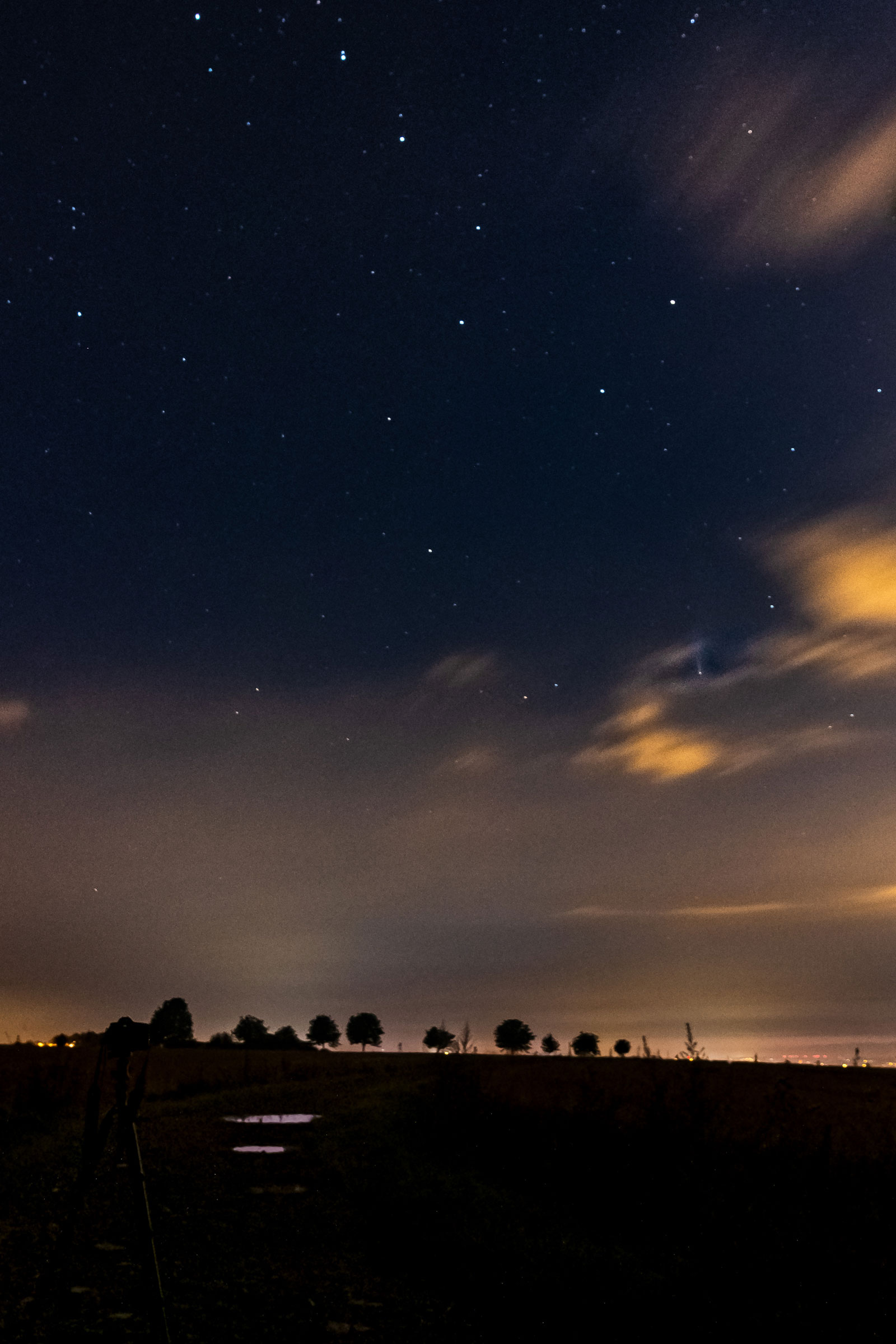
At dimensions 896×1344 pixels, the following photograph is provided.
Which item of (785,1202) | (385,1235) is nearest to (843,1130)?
(785,1202)

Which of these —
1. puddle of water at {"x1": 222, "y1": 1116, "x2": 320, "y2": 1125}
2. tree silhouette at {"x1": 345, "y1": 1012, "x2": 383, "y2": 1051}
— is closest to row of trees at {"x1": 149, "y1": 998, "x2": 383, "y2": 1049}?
tree silhouette at {"x1": 345, "y1": 1012, "x2": 383, "y2": 1051}

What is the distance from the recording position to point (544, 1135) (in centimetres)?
1443

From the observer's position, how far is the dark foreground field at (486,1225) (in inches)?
277

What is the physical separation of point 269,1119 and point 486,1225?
1369 centimetres

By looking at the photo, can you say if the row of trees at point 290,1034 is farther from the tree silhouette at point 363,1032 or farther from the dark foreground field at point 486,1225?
the dark foreground field at point 486,1225

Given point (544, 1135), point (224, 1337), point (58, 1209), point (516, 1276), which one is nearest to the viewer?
point (224, 1337)

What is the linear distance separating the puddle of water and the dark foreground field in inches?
56.3

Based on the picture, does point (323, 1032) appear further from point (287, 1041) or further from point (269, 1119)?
point (269, 1119)

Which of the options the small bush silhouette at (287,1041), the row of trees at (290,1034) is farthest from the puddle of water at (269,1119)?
the small bush silhouette at (287,1041)

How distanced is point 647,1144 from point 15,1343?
885 centimetres

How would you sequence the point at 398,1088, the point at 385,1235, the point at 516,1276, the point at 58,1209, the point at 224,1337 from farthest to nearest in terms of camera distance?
1. the point at 398,1088
2. the point at 58,1209
3. the point at 385,1235
4. the point at 516,1276
5. the point at 224,1337

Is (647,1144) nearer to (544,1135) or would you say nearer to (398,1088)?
(544,1135)

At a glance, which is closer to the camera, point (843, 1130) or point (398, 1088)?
point (843, 1130)

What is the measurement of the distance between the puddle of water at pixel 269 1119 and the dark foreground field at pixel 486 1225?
143 cm
